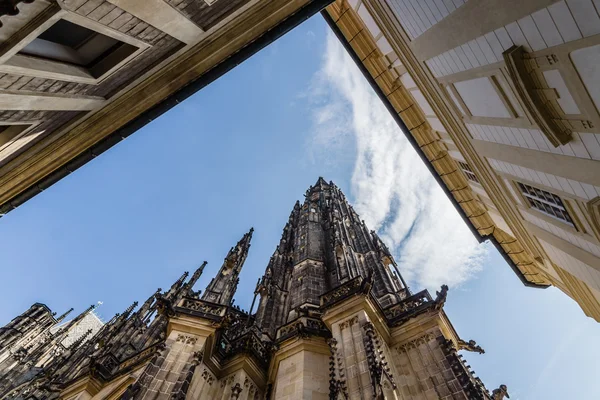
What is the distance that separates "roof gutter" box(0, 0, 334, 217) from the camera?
7.86m

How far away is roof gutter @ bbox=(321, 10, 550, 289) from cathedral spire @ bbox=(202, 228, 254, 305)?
1158 centimetres

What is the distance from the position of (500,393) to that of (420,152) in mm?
10142

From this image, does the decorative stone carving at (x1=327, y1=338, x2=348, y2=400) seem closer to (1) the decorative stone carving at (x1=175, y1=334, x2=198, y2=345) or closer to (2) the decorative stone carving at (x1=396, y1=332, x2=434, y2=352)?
(2) the decorative stone carving at (x1=396, y1=332, x2=434, y2=352)

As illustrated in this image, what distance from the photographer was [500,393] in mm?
10086

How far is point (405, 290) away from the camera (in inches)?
627

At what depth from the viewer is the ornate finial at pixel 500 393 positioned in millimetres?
10016

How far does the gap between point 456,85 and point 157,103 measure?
8.09 meters

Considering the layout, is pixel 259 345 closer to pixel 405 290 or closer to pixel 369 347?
pixel 369 347

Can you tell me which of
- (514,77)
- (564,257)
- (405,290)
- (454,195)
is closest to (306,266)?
(405,290)

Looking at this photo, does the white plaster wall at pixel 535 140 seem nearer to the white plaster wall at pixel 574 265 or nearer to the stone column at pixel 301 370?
the white plaster wall at pixel 574 265

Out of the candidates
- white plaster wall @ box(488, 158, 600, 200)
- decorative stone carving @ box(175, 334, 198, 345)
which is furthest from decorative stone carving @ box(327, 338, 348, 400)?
white plaster wall @ box(488, 158, 600, 200)

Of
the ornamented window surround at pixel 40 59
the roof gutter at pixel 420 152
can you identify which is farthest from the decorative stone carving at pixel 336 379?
the roof gutter at pixel 420 152

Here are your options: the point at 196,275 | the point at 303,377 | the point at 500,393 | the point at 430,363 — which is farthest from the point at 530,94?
the point at 196,275

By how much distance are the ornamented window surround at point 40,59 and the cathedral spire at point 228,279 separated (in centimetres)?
1110
